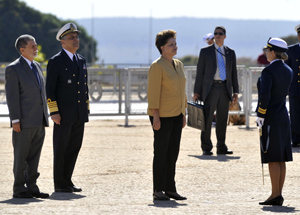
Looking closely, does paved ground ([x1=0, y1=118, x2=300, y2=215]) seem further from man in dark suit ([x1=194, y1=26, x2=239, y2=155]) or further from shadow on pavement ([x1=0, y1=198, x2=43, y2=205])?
man in dark suit ([x1=194, y1=26, x2=239, y2=155])

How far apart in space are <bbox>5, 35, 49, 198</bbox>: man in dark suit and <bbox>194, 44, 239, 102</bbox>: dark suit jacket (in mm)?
3775

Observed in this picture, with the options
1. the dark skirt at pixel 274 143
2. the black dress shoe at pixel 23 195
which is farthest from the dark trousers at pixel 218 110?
the black dress shoe at pixel 23 195

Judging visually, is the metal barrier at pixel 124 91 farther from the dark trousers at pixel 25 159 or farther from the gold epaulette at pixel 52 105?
the dark trousers at pixel 25 159

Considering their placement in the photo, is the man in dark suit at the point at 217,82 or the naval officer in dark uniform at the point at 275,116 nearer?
the naval officer in dark uniform at the point at 275,116

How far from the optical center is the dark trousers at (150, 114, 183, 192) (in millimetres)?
7078

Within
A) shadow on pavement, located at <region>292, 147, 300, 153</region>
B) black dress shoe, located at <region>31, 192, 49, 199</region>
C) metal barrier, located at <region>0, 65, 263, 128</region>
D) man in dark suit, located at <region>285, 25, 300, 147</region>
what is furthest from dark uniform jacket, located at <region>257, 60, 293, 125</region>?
metal barrier, located at <region>0, 65, 263, 128</region>

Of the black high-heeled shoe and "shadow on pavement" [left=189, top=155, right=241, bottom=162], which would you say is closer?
the black high-heeled shoe

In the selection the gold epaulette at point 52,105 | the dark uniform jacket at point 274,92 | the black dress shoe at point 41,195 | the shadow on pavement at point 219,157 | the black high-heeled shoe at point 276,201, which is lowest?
the shadow on pavement at point 219,157

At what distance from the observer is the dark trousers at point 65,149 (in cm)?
760

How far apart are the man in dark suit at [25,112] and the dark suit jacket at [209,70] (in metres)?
3.77

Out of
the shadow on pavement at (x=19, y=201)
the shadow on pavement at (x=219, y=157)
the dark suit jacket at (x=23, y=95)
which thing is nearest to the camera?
the shadow on pavement at (x=19, y=201)

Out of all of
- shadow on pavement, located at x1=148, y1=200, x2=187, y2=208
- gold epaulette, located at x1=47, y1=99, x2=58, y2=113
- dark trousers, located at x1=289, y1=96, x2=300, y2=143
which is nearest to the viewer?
shadow on pavement, located at x1=148, y1=200, x2=187, y2=208

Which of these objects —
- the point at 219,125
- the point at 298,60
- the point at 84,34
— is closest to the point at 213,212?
the point at 219,125

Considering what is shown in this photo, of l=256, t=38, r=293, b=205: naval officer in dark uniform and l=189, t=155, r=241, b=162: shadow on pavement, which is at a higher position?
l=256, t=38, r=293, b=205: naval officer in dark uniform
